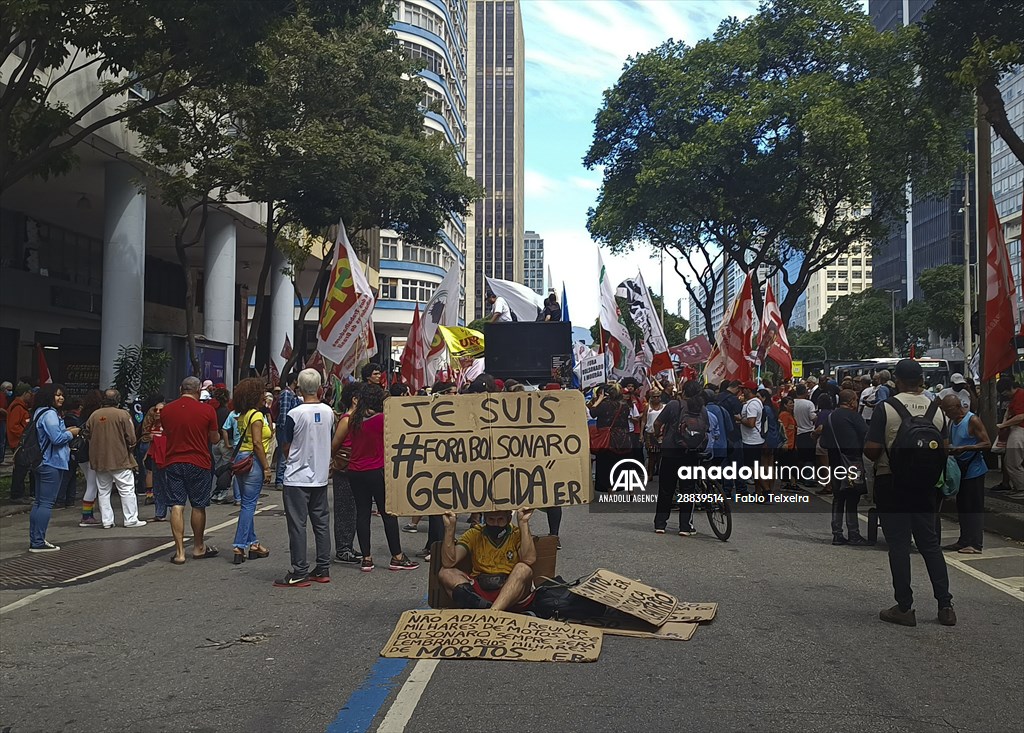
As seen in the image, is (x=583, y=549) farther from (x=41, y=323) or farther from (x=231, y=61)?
(x=41, y=323)

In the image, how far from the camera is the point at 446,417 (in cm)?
655

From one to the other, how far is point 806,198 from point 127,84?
71.8 feet

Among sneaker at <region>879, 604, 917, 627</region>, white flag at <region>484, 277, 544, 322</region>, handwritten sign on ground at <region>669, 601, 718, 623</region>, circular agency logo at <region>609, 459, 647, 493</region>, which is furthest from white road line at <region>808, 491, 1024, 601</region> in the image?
white flag at <region>484, 277, 544, 322</region>

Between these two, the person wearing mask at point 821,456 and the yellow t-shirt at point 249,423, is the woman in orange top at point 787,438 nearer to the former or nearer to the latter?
the person wearing mask at point 821,456

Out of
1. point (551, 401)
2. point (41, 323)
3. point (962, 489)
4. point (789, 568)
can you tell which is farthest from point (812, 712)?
point (41, 323)

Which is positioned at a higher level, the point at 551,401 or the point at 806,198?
the point at 806,198

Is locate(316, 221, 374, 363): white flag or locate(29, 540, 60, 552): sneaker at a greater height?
locate(316, 221, 374, 363): white flag

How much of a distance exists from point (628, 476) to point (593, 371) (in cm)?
456

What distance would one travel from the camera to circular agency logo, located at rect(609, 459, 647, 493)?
1728 centimetres

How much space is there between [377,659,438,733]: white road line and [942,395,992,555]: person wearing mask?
281 inches

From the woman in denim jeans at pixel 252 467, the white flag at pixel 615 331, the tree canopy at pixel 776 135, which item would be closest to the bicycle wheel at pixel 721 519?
the woman in denim jeans at pixel 252 467

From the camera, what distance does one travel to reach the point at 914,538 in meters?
7.47

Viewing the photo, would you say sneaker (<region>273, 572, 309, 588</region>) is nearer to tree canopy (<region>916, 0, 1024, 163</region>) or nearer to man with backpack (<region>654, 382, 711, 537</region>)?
man with backpack (<region>654, 382, 711, 537</region>)

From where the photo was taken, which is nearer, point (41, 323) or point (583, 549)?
point (583, 549)
